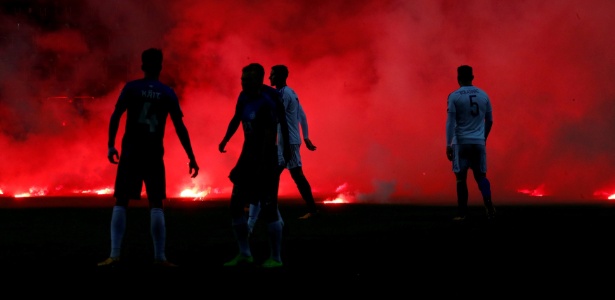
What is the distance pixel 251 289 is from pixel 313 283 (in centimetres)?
54

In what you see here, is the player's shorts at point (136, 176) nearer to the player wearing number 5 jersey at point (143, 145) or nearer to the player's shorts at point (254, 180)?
the player wearing number 5 jersey at point (143, 145)

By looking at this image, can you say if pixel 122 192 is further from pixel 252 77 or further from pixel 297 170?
pixel 297 170

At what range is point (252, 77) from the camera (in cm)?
727

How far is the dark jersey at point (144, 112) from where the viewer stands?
284 inches

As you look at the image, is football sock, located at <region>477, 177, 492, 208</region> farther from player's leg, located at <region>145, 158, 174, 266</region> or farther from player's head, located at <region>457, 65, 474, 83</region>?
player's leg, located at <region>145, 158, 174, 266</region>

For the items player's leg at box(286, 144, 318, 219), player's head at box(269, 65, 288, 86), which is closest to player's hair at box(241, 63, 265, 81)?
player's head at box(269, 65, 288, 86)

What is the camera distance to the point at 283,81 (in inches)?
457

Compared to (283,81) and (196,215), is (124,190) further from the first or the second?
(196,215)

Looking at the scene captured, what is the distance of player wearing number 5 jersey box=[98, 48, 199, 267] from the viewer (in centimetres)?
723

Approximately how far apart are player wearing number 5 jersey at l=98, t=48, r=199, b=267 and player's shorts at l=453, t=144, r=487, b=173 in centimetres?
611

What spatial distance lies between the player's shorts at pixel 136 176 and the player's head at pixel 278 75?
421 centimetres

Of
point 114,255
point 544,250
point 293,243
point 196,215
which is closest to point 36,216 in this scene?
point 196,215

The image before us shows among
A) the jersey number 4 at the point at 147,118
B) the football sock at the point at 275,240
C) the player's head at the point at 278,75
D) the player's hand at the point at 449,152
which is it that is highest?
the player's head at the point at 278,75

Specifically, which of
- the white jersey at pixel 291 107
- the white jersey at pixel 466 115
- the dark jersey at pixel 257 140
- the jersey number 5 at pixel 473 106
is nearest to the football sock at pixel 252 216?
the white jersey at pixel 291 107
